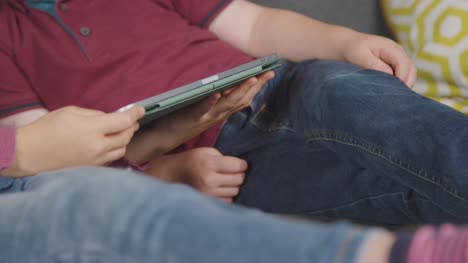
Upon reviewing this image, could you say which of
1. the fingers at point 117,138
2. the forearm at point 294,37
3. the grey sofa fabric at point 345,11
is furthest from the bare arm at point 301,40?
the fingers at point 117,138

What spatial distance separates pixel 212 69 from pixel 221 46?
0.20 ft

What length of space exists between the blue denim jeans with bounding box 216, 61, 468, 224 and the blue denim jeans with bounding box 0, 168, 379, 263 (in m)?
0.31

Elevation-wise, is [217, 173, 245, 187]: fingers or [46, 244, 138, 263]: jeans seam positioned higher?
[46, 244, 138, 263]: jeans seam

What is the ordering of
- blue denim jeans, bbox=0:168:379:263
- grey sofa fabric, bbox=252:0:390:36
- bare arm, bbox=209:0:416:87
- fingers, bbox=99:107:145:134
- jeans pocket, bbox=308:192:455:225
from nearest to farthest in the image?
blue denim jeans, bbox=0:168:379:263, fingers, bbox=99:107:145:134, jeans pocket, bbox=308:192:455:225, bare arm, bbox=209:0:416:87, grey sofa fabric, bbox=252:0:390:36

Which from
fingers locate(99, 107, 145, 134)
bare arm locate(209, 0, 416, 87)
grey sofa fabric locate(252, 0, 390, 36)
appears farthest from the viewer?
grey sofa fabric locate(252, 0, 390, 36)

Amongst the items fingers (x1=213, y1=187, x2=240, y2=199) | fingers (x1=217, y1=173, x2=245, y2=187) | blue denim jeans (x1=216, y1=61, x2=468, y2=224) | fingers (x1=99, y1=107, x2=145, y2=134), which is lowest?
fingers (x1=213, y1=187, x2=240, y2=199)

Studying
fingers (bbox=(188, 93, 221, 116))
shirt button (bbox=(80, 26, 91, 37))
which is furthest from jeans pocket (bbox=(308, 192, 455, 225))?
shirt button (bbox=(80, 26, 91, 37))

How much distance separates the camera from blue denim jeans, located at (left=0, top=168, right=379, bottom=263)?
36 cm

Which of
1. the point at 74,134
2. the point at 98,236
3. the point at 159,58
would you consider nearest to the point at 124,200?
the point at 98,236

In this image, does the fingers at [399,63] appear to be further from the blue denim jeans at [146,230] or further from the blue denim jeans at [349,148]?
the blue denim jeans at [146,230]

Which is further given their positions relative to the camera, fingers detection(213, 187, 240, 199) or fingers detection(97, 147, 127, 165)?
fingers detection(213, 187, 240, 199)

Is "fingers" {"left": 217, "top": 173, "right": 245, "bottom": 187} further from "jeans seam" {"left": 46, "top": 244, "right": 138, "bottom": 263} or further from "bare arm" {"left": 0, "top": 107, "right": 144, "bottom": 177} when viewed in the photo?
"jeans seam" {"left": 46, "top": 244, "right": 138, "bottom": 263}

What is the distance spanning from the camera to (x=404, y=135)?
662 mm

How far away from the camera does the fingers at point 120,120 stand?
24.7 inches
